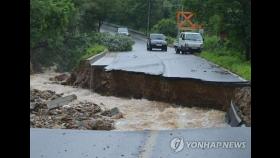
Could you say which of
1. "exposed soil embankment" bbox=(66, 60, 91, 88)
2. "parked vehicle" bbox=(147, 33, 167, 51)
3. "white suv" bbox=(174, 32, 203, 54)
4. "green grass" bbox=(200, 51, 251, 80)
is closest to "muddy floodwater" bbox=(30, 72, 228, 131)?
"green grass" bbox=(200, 51, 251, 80)

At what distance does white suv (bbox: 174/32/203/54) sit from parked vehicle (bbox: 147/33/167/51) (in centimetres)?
314

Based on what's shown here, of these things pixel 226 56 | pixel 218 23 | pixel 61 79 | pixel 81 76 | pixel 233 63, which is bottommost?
pixel 61 79

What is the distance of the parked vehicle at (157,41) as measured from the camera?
3894 centimetres

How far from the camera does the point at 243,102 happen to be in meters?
13.4

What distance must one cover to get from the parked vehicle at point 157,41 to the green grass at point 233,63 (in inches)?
379

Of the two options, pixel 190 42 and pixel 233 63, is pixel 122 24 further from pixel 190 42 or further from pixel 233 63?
pixel 233 63

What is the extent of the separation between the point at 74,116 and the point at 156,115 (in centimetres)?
Result: 230

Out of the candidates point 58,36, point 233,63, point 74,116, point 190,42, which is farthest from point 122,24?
point 74,116

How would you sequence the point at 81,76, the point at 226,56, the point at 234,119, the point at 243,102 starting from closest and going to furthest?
the point at 234,119 < the point at 243,102 < the point at 226,56 < the point at 81,76
